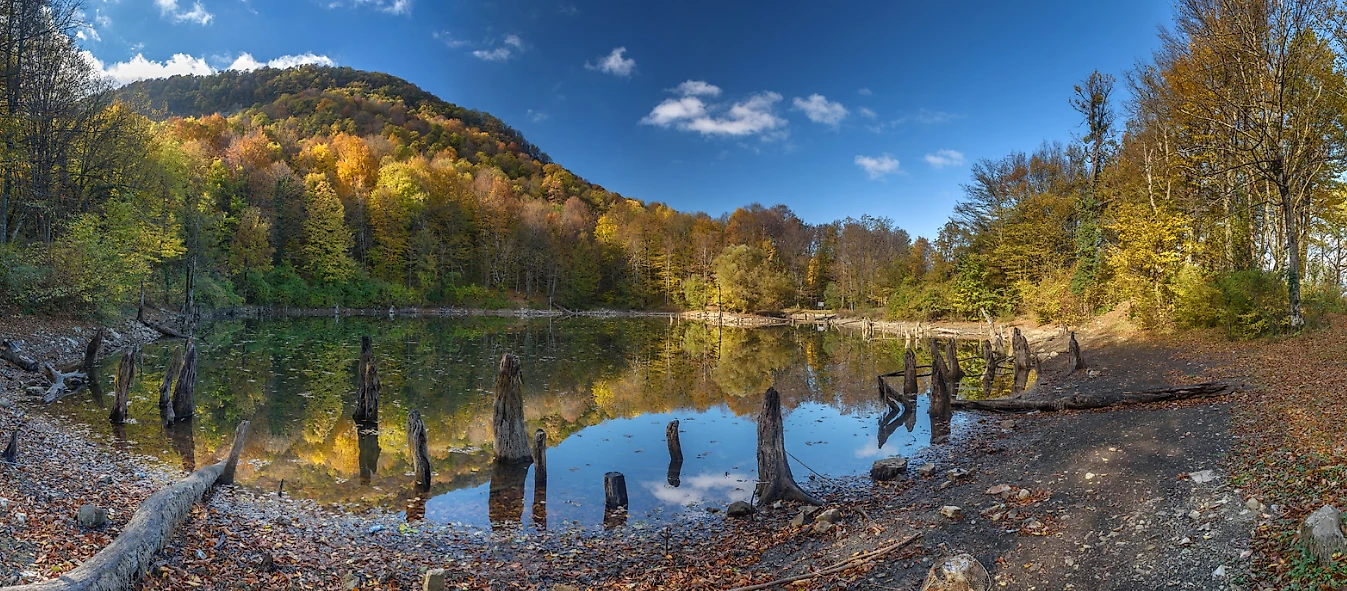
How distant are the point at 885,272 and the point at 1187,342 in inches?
1767

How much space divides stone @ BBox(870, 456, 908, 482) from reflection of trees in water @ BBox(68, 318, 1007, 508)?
4.01 m

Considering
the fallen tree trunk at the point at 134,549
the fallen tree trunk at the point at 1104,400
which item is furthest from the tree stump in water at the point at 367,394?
the fallen tree trunk at the point at 1104,400

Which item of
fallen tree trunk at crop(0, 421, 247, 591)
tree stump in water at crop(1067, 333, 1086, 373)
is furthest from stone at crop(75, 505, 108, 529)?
tree stump in water at crop(1067, 333, 1086, 373)

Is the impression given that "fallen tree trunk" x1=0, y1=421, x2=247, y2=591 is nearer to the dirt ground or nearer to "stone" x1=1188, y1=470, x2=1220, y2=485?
the dirt ground

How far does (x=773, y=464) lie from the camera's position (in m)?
10.3

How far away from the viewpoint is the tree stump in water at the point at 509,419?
41.9 ft

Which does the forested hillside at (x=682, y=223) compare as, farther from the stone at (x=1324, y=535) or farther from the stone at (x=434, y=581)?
the stone at (x=434, y=581)

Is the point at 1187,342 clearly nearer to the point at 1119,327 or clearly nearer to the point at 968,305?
the point at 1119,327

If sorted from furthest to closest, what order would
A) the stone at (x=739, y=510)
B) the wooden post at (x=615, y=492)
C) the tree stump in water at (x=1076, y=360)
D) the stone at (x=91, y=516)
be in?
the tree stump in water at (x=1076, y=360) < the wooden post at (x=615, y=492) < the stone at (x=739, y=510) < the stone at (x=91, y=516)

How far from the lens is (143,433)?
13.5 m

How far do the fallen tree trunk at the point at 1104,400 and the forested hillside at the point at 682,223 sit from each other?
31.7 feet

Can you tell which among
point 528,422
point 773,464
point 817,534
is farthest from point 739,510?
point 528,422

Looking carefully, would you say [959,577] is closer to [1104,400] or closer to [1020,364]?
[1104,400]

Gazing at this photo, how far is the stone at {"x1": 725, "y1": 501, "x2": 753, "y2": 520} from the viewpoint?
9.75m
